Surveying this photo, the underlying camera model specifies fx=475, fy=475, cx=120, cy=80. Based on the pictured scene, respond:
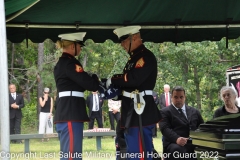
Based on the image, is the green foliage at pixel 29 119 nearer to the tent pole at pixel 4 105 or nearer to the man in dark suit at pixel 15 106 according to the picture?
the man in dark suit at pixel 15 106

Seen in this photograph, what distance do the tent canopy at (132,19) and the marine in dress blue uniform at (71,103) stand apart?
0.97 metres

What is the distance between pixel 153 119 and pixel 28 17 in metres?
2.25

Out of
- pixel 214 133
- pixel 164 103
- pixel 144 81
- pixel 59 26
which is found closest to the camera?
pixel 214 133

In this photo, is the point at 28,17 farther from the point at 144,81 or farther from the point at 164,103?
the point at 164,103

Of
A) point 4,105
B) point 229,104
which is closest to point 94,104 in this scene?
point 229,104

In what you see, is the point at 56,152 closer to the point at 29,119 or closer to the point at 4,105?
the point at 4,105

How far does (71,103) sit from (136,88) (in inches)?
27.4

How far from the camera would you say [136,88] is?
4.97m

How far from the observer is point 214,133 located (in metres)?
3.79

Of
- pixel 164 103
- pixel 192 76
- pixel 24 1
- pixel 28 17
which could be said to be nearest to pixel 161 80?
pixel 192 76

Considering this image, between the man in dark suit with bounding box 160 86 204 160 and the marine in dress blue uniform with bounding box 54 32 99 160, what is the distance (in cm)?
142

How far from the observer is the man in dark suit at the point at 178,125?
5.93 meters

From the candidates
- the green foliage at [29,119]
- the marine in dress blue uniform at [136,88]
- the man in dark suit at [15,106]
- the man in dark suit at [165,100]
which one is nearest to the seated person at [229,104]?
the marine in dress blue uniform at [136,88]

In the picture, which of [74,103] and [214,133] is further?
[74,103]
